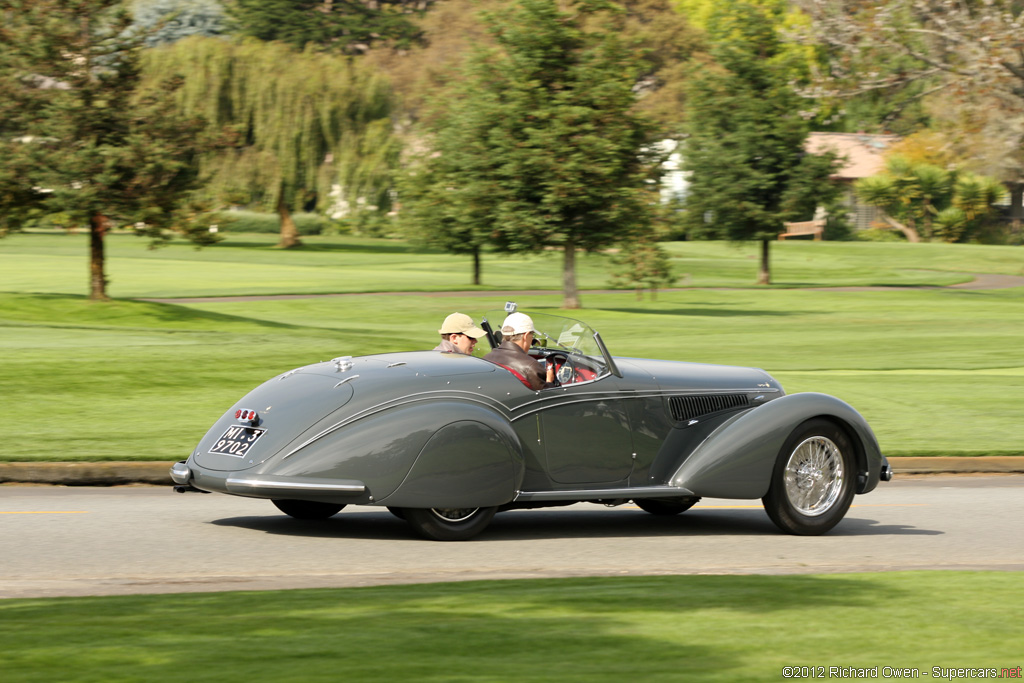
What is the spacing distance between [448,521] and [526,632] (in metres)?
2.85

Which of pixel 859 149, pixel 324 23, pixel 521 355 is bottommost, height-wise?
pixel 521 355

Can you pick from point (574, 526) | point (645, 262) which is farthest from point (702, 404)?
point (645, 262)

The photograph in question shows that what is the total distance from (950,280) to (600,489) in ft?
173

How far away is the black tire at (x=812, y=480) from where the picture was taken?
30.3 feet

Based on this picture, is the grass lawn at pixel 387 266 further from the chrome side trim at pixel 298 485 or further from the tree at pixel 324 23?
the chrome side trim at pixel 298 485

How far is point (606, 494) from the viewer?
8883mm

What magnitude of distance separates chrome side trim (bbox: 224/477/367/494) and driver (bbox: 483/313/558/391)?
4.73 feet

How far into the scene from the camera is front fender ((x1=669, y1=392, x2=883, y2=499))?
29.7 ft

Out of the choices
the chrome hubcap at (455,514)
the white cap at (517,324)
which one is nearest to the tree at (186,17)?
the white cap at (517,324)

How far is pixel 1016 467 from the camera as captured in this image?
13195mm

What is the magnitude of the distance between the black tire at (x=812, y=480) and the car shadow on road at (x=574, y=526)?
220 millimetres

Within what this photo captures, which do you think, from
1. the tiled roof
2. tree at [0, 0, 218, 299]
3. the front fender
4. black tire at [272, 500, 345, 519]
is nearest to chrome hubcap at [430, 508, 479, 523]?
black tire at [272, 500, 345, 519]

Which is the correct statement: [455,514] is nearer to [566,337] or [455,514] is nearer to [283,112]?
[566,337]

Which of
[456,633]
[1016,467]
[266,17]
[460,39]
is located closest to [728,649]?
[456,633]
